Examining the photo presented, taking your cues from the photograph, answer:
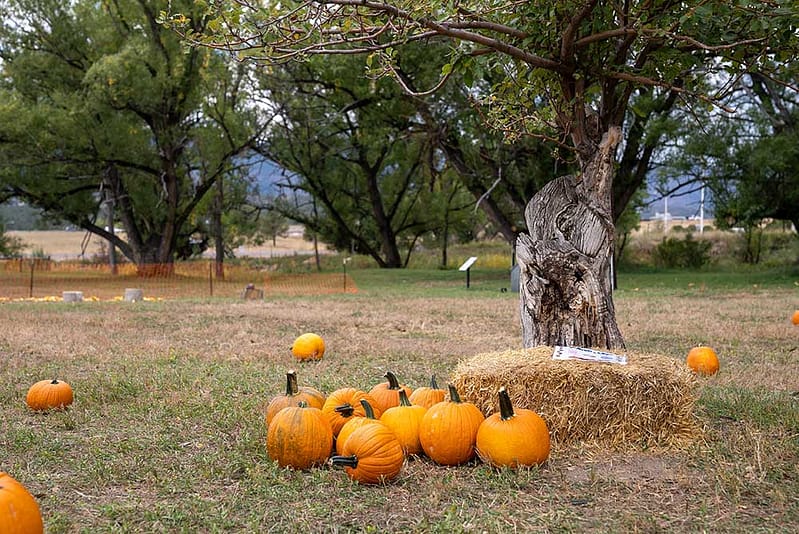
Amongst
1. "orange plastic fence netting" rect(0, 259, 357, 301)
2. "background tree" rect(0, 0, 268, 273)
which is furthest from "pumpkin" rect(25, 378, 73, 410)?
"background tree" rect(0, 0, 268, 273)

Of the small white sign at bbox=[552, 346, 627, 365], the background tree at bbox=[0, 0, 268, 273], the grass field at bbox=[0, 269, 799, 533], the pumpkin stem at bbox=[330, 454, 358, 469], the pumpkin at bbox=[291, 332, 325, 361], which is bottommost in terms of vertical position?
the grass field at bbox=[0, 269, 799, 533]

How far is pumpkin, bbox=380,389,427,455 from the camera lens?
4.28 meters

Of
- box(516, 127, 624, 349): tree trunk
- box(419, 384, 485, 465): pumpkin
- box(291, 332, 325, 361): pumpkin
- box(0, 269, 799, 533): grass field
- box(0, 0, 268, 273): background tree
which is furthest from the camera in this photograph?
box(0, 0, 268, 273): background tree

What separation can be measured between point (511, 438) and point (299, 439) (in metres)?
1.12

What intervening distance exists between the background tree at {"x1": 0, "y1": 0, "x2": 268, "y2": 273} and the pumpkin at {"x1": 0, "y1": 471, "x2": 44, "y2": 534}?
20128mm

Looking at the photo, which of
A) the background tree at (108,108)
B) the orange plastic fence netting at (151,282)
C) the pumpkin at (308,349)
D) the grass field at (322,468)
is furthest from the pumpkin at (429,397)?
the background tree at (108,108)

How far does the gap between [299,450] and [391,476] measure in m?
0.52

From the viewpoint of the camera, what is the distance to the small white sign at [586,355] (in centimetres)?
467

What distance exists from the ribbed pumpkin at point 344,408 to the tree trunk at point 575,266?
1.31 m

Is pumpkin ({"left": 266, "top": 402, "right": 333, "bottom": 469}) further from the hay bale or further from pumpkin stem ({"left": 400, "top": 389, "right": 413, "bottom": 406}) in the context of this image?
the hay bale

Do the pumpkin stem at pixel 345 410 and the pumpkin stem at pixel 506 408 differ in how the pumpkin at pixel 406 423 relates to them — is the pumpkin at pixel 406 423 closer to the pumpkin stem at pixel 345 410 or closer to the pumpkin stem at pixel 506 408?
the pumpkin stem at pixel 345 410

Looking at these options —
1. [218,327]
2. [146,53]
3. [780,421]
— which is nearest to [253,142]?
[146,53]

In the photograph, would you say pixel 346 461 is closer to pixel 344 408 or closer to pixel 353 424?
pixel 353 424

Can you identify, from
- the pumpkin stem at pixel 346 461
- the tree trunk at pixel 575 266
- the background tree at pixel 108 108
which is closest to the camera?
the pumpkin stem at pixel 346 461
